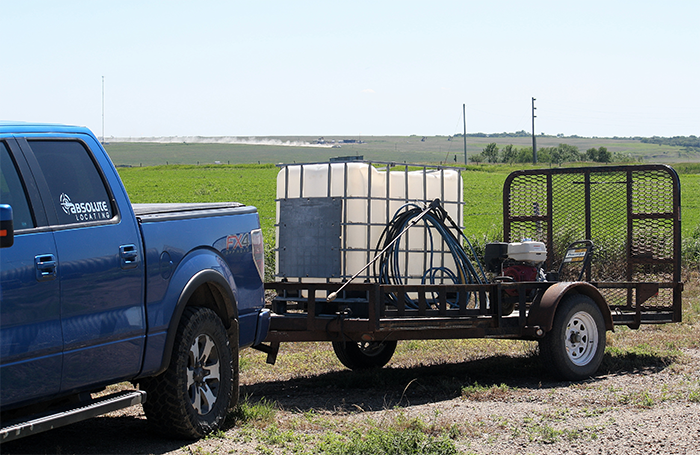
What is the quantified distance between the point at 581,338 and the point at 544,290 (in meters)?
0.65

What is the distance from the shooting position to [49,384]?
4633 mm

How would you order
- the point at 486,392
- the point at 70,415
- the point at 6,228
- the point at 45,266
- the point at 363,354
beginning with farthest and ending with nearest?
1. the point at 363,354
2. the point at 486,392
3. the point at 70,415
4. the point at 45,266
5. the point at 6,228

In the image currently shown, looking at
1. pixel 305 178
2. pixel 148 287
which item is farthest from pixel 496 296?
pixel 148 287

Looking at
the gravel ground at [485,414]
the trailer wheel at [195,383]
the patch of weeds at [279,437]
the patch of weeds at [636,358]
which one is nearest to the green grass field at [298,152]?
the patch of weeds at [636,358]

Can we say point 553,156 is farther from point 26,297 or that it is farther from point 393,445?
point 26,297

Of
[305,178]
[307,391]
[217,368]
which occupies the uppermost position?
[305,178]

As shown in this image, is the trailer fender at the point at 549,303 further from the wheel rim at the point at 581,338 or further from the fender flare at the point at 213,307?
the fender flare at the point at 213,307

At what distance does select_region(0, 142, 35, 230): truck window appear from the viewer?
4531 mm

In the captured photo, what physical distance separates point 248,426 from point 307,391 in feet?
6.48

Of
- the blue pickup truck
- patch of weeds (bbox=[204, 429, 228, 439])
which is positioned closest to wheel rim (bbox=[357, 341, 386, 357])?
the blue pickup truck

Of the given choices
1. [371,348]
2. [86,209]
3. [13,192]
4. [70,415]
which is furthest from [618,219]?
[13,192]

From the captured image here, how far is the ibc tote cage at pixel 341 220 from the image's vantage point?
827 centimetres

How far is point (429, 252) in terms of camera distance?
878 cm

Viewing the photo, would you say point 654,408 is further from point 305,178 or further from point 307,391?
point 305,178
